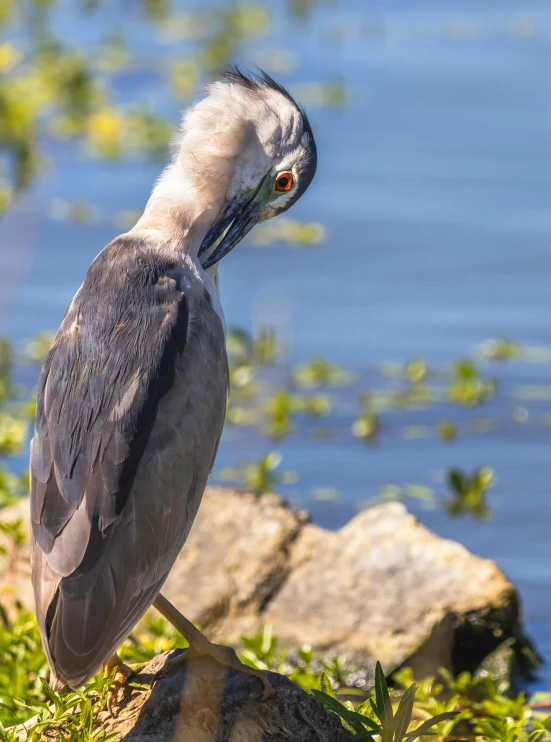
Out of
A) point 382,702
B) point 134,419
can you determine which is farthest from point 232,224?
point 382,702

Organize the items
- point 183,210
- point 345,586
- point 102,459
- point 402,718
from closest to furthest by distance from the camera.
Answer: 1. point 402,718
2. point 102,459
3. point 183,210
4. point 345,586

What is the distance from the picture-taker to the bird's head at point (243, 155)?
15.9ft

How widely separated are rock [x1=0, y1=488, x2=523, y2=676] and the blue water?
555mm

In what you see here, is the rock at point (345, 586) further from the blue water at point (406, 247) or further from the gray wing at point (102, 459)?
the gray wing at point (102, 459)

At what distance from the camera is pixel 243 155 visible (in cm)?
490

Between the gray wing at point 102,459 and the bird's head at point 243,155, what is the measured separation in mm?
493

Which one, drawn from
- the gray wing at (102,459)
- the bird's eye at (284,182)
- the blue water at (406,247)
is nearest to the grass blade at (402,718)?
the gray wing at (102,459)

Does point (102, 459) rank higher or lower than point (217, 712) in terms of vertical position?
higher

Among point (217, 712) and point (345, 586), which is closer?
point (217, 712)

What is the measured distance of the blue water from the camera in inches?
255

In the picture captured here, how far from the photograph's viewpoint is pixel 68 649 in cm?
365

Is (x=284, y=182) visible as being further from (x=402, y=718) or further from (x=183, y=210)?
(x=402, y=718)

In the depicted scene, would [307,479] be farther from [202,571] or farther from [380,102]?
[380,102]

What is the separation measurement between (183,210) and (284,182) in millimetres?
Answer: 455
